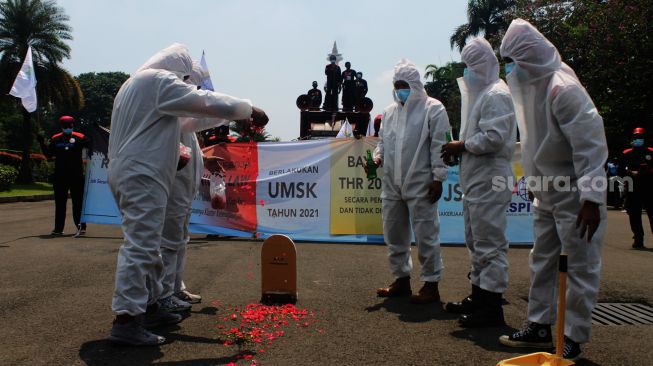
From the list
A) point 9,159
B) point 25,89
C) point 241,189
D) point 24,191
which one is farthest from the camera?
point 9,159

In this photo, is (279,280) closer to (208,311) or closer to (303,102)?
(208,311)

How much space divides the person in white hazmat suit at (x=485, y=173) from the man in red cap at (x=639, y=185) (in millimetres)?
6142

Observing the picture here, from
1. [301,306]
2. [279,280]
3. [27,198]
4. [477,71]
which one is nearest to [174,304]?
[279,280]

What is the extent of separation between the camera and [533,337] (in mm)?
3633

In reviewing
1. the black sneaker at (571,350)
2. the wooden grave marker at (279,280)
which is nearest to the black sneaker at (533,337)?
the black sneaker at (571,350)

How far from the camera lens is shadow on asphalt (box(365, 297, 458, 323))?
453cm

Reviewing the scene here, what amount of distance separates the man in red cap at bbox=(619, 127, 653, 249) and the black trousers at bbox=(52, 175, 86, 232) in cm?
946

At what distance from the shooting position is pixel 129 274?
11.9 feet

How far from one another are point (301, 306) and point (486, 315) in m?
1.53

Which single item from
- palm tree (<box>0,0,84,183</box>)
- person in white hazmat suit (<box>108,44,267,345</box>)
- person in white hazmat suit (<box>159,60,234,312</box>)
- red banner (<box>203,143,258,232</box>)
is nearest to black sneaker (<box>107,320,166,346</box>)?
person in white hazmat suit (<box>108,44,267,345</box>)

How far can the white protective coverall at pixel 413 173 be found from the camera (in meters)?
5.14

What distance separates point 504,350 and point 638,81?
75.0 feet

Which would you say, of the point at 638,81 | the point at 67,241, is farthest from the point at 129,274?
the point at 638,81

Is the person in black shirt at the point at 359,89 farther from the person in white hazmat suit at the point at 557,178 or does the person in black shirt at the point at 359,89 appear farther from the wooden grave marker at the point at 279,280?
the person in white hazmat suit at the point at 557,178
